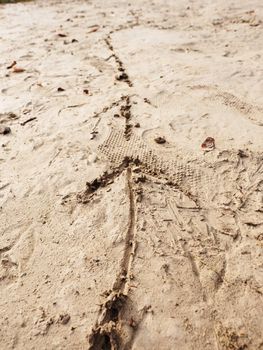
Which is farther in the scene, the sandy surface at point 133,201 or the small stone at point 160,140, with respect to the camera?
the small stone at point 160,140

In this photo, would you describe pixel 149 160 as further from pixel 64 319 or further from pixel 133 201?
pixel 64 319

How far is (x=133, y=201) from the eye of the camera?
2025mm

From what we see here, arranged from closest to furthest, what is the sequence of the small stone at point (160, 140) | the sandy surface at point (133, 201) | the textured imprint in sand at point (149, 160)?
the sandy surface at point (133, 201) < the textured imprint in sand at point (149, 160) < the small stone at point (160, 140)

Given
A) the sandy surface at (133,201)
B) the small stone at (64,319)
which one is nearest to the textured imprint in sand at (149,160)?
the sandy surface at (133,201)

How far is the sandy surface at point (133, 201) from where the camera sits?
150 centimetres

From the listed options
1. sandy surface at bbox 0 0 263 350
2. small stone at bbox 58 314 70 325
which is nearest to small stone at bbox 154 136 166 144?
sandy surface at bbox 0 0 263 350

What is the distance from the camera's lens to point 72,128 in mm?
2682

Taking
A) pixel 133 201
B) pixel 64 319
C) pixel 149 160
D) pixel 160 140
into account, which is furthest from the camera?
pixel 160 140

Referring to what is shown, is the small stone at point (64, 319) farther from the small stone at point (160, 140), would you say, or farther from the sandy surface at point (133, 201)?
the small stone at point (160, 140)

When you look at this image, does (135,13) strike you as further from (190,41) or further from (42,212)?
(42,212)

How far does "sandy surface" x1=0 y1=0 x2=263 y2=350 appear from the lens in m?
1.50

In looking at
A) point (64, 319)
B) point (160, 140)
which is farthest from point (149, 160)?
point (64, 319)

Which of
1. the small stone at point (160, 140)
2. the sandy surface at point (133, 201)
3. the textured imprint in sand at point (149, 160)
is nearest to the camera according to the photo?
the sandy surface at point (133, 201)

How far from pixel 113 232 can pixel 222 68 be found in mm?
2374
